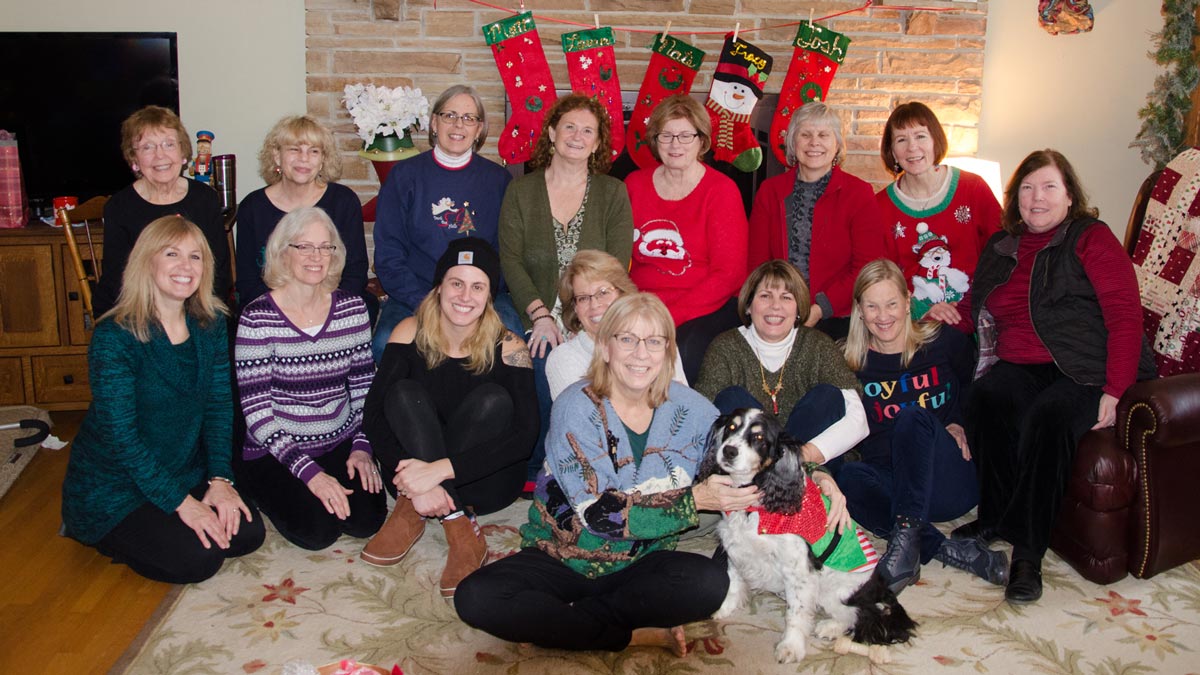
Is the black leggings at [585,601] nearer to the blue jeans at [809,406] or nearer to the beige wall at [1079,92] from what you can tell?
the blue jeans at [809,406]

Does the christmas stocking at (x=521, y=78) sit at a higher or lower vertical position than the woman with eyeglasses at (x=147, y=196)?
higher

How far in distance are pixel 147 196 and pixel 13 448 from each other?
1.17 metres

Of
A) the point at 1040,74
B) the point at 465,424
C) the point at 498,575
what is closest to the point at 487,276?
the point at 465,424

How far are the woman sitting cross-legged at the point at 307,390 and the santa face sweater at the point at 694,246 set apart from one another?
3.50 ft

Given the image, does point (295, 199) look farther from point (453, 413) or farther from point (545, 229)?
point (453, 413)

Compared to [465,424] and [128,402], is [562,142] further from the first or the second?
[128,402]

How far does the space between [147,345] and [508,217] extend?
127cm

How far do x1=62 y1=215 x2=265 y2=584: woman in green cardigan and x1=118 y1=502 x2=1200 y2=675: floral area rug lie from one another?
15cm

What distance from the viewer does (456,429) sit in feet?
9.18

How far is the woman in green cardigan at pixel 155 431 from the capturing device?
260 cm

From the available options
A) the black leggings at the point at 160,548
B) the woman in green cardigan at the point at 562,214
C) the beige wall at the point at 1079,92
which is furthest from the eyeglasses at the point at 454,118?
the beige wall at the point at 1079,92

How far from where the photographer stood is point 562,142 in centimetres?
337

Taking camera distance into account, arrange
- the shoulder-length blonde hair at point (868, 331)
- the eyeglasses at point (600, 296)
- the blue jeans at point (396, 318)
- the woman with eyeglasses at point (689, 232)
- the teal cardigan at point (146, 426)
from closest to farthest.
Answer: the teal cardigan at point (146, 426) < the eyeglasses at point (600, 296) < the shoulder-length blonde hair at point (868, 331) < the blue jeans at point (396, 318) < the woman with eyeglasses at point (689, 232)

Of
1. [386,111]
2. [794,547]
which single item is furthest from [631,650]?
[386,111]
